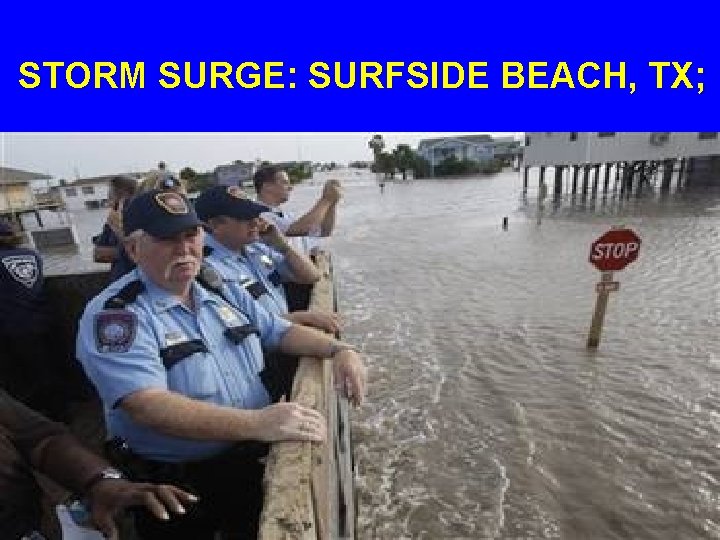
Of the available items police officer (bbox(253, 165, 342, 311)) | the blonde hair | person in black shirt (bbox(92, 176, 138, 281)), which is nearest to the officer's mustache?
the blonde hair

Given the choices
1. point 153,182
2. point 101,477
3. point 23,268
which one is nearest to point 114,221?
point 153,182

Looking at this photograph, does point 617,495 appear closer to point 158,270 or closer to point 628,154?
point 158,270

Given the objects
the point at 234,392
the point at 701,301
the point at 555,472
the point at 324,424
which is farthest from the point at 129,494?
the point at 701,301

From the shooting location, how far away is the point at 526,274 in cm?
1379

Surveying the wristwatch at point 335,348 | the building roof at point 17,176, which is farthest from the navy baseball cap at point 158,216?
the building roof at point 17,176

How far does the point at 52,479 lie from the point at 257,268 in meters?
1.77

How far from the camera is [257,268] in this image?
336cm

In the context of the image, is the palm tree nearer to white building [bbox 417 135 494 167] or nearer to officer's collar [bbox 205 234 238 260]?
white building [bbox 417 135 494 167]

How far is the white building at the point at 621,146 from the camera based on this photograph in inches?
1206

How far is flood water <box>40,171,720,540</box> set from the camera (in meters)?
4.75

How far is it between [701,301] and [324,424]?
36.7ft

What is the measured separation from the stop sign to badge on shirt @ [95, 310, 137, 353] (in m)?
6.34

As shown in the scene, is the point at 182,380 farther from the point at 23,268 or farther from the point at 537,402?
the point at 537,402

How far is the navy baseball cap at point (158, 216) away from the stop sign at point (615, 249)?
19.9 feet
